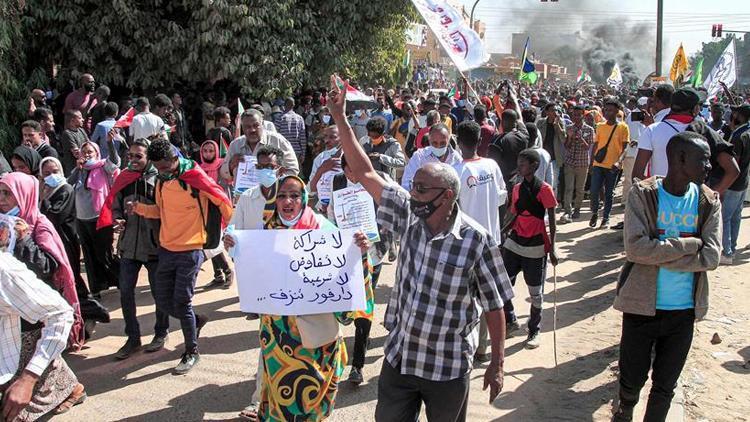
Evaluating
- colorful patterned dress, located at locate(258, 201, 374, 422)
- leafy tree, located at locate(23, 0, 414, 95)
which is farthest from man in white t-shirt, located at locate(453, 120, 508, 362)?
leafy tree, located at locate(23, 0, 414, 95)

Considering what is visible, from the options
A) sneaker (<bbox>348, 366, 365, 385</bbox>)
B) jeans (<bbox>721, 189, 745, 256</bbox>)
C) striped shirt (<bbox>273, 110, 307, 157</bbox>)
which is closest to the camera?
sneaker (<bbox>348, 366, 365, 385</bbox>)

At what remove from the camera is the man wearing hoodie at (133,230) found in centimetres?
571

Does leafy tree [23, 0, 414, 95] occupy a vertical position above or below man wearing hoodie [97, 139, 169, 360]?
above

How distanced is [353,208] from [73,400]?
2.42 metres

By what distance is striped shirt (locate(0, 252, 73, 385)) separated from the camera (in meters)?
3.54

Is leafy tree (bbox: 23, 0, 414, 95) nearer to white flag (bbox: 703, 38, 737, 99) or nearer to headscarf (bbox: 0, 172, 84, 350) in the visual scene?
white flag (bbox: 703, 38, 737, 99)

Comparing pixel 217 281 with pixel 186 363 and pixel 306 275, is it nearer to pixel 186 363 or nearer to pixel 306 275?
pixel 186 363

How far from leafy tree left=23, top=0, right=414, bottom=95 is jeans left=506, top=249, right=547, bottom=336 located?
9.12 metres

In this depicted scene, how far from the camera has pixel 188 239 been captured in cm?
540

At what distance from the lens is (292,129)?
1259 cm

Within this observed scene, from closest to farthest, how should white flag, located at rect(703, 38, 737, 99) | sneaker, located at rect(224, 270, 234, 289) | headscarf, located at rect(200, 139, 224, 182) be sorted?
sneaker, located at rect(224, 270, 234, 289) → headscarf, located at rect(200, 139, 224, 182) → white flag, located at rect(703, 38, 737, 99)

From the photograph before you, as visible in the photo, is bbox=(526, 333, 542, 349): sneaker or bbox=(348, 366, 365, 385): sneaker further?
bbox=(526, 333, 542, 349): sneaker

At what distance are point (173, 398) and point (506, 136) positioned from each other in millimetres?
4399

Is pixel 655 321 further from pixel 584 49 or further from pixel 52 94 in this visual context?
pixel 584 49
